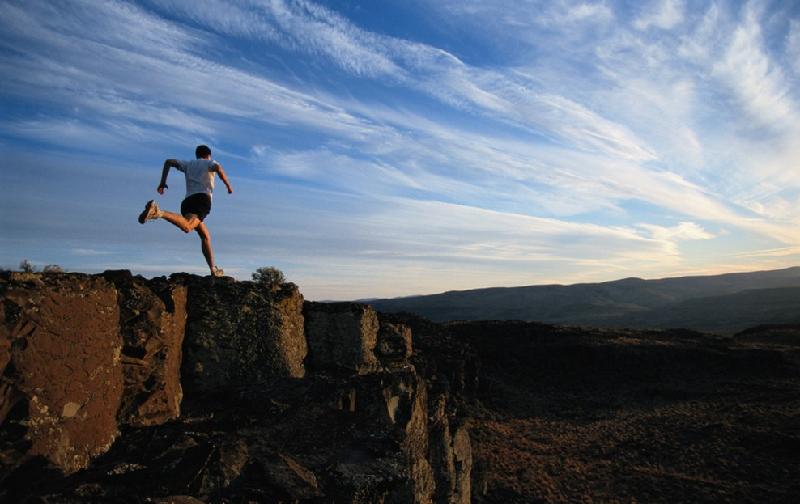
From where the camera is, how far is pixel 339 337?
797cm

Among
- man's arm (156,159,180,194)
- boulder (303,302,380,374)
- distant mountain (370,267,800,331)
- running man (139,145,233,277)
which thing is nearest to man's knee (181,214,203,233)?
running man (139,145,233,277)

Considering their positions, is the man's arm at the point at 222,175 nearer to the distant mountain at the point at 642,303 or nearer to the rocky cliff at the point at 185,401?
the rocky cliff at the point at 185,401

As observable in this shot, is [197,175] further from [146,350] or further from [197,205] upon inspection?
[146,350]

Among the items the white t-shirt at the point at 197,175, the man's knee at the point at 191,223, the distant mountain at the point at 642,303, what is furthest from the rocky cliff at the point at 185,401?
the distant mountain at the point at 642,303

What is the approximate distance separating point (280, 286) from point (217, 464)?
3245mm

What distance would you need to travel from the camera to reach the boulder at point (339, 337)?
7703 millimetres

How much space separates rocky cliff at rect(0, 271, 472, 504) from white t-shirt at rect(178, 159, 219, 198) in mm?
1085

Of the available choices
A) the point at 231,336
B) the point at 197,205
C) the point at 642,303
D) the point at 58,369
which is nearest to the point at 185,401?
the point at 231,336

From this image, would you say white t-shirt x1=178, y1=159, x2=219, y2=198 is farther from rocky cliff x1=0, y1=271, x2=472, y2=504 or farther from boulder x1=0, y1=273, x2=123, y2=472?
boulder x1=0, y1=273, x2=123, y2=472

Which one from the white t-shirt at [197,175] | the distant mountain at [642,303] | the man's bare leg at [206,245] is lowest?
the distant mountain at [642,303]

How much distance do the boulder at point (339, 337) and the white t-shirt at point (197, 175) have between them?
270cm

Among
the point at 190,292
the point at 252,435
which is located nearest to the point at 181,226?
the point at 190,292

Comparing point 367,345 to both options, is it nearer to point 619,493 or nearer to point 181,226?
point 181,226

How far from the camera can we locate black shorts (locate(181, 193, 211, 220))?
19.5 ft
